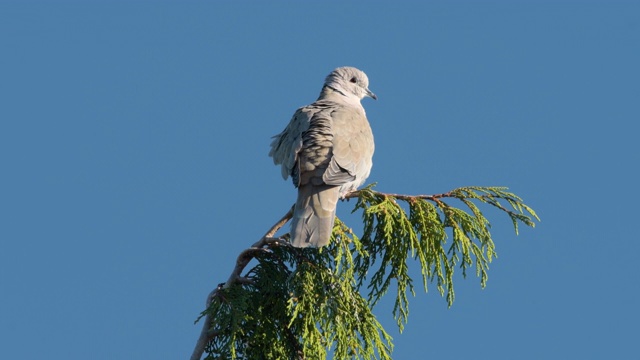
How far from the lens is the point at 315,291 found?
5.61 meters

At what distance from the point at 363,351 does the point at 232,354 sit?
0.78 metres

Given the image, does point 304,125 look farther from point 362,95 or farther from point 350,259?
point 362,95

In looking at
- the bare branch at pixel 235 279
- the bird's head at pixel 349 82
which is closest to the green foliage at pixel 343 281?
the bare branch at pixel 235 279

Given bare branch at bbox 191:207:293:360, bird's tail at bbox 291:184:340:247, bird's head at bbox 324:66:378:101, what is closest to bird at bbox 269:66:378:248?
bird's tail at bbox 291:184:340:247

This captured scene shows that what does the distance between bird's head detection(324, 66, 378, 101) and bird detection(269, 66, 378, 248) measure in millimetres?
889

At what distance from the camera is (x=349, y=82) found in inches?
327

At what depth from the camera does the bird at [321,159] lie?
5.76m

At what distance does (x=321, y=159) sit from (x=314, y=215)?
0.59m

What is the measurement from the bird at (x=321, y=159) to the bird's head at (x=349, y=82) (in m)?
0.89

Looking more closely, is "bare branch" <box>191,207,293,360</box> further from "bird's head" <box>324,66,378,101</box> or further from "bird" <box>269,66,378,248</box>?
"bird's head" <box>324,66,378,101</box>

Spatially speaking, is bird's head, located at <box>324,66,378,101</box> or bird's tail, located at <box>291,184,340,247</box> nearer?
bird's tail, located at <box>291,184,340,247</box>

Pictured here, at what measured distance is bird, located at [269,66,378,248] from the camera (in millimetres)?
5758

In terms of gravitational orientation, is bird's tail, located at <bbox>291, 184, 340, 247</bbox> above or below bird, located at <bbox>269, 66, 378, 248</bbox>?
below

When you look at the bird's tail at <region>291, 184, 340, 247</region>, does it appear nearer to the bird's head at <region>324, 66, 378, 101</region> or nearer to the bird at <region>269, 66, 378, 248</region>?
the bird at <region>269, 66, 378, 248</region>
